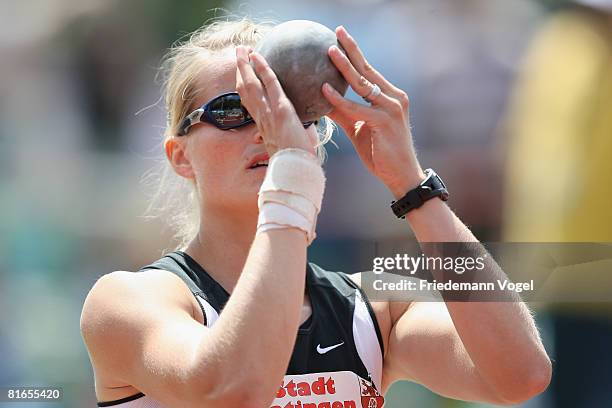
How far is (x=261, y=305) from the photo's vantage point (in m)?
1.85

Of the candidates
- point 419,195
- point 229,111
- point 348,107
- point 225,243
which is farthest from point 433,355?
point 229,111

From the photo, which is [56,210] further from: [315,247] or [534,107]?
[534,107]

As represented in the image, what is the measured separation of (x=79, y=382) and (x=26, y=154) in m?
1.54

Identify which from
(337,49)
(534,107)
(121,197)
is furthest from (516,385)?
(121,197)

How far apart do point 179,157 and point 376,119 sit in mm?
794

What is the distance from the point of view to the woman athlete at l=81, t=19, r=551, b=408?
1876 millimetres

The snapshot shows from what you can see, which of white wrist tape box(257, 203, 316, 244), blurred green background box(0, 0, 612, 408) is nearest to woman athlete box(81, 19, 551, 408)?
white wrist tape box(257, 203, 316, 244)

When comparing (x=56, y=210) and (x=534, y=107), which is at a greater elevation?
(x=534, y=107)

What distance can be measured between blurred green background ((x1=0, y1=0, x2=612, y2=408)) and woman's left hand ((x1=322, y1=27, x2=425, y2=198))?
241 cm

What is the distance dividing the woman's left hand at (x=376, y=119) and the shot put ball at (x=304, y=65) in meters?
0.02

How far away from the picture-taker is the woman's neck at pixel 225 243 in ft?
8.65

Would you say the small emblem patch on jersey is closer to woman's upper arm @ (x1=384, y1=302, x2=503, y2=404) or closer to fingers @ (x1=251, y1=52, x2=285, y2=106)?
woman's upper arm @ (x1=384, y1=302, x2=503, y2=404)

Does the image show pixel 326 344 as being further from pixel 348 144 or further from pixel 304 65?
pixel 348 144

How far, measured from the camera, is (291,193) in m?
1.97
